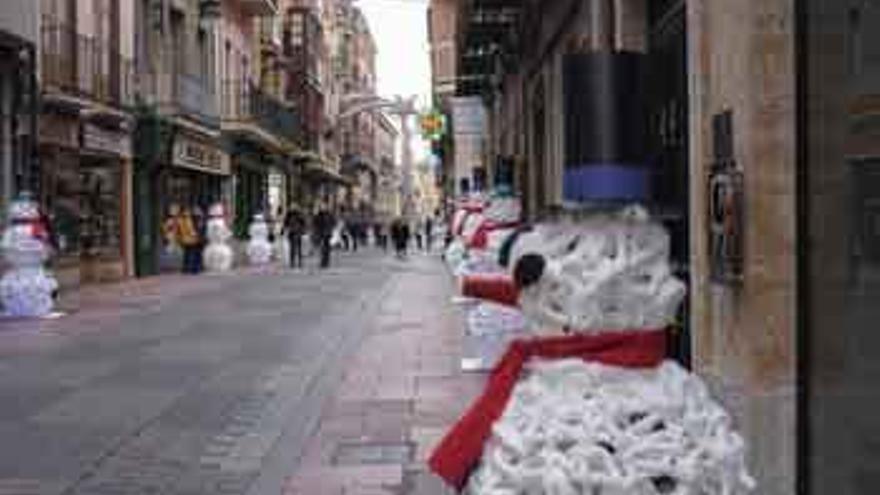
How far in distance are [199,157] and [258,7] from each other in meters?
11.5

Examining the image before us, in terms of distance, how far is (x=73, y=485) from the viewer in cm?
758

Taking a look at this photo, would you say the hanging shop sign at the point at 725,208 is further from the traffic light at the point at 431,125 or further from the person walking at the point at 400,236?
the traffic light at the point at 431,125

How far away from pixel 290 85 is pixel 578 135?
57.5 meters

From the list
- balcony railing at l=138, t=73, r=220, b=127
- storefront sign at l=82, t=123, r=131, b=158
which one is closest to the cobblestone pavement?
storefront sign at l=82, t=123, r=131, b=158

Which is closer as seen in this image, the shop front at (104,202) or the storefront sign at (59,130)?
the storefront sign at (59,130)

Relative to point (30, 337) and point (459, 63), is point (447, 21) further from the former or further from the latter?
point (30, 337)

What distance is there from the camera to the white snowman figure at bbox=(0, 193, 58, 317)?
18328 millimetres

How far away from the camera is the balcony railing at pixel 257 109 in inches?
1686

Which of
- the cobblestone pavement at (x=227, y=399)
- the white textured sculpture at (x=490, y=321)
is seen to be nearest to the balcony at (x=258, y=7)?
the cobblestone pavement at (x=227, y=399)

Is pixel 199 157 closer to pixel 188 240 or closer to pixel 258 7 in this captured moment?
pixel 188 240

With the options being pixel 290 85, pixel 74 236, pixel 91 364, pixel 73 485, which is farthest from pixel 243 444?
pixel 290 85

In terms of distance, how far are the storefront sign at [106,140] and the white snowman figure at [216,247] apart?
16.0ft

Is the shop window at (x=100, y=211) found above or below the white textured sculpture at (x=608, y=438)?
above

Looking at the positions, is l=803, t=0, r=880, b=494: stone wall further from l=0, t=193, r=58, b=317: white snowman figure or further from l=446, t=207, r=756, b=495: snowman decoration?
l=0, t=193, r=58, b=317: white snowman figure
